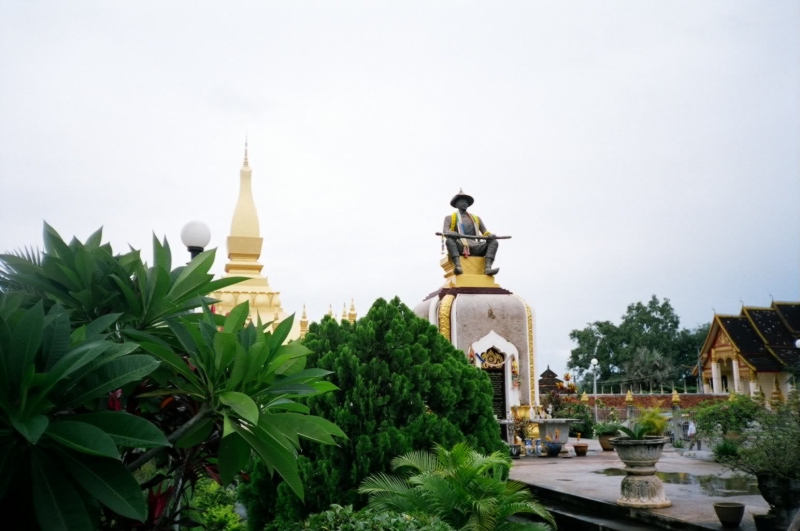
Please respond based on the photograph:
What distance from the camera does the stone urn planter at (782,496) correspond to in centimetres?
652

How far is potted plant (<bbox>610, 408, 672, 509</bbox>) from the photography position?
800 centimetres

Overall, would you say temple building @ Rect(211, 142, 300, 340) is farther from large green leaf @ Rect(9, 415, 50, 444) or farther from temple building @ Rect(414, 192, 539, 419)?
large green leaf @ Rect(9, 415, 50, 444)

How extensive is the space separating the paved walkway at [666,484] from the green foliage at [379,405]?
7.21 feet

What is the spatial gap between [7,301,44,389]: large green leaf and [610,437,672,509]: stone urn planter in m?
6.87

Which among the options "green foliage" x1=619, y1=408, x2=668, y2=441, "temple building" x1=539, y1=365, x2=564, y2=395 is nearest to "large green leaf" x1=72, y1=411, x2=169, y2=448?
"green foliage" x1=619, y1=408, x2=668, y2=441

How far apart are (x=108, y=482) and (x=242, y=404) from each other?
0.53m

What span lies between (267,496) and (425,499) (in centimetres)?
261

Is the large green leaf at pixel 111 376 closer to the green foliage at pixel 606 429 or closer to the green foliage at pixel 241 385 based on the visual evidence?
the green foliage at pixel 241 385

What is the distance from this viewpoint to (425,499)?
5.89m

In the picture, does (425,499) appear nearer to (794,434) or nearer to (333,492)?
(333,492)

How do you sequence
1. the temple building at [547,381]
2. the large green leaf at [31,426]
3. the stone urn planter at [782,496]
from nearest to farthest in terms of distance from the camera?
the large green leaf at [31,426] → the stone urn planter at [782,496] → the temple building at [547,381]

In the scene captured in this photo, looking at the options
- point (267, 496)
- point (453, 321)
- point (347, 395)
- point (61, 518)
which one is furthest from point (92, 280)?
point (453, 321)

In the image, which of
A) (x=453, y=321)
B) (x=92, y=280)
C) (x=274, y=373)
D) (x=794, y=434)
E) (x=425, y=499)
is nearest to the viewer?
(x=274, y=373)

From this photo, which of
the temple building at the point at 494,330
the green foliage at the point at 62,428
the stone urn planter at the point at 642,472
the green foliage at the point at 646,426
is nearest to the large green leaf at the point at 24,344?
the green foliage at the point at 62,428
